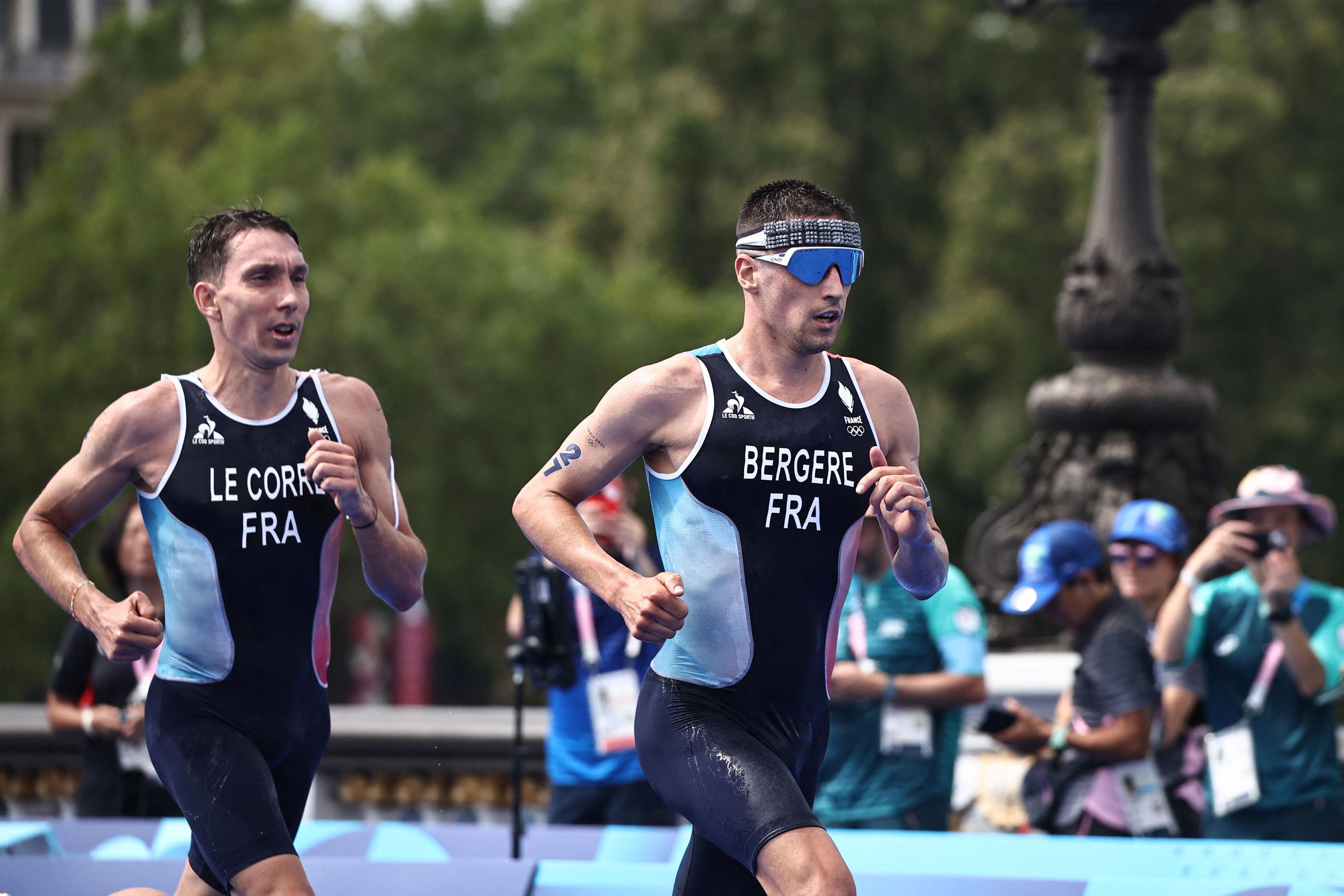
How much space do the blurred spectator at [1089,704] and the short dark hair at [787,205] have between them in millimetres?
2331

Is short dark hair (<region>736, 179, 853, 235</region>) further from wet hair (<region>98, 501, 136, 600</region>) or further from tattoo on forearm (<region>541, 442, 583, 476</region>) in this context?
wet hair (<region>98, 501, 136, 600</region>)

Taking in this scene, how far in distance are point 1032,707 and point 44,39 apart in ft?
164

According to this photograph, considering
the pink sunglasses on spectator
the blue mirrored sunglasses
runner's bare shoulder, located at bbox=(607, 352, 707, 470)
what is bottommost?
the pink sunglasses on spectator

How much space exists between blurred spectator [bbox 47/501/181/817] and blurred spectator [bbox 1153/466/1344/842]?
3.75 m

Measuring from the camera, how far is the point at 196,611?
5082mm

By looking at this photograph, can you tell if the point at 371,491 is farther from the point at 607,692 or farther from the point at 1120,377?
the point at 1120,377

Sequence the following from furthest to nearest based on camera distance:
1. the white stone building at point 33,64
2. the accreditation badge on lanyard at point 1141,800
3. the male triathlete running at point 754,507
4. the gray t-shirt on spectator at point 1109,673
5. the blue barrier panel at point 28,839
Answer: the white stone building at point 33,64 < the accreditation badge on lanyard at point 1141,800 < the gray t-shirt on spectator at point 1109,673 < the blue barrier panel at point 28,839 < the male triathlete running at point 754,507

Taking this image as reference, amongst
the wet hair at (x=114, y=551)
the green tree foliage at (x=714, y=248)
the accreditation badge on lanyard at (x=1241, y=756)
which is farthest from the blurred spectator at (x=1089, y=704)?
the green tree foliage at (x=714, y=248)

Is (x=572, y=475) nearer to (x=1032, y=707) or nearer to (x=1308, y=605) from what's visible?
(x=1308, y=605)

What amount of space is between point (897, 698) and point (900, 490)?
101 inches

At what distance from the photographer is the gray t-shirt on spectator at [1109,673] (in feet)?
21.9

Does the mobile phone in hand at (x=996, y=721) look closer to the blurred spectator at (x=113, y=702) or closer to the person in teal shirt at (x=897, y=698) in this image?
the person in teal shirt at (x=897, y=698)

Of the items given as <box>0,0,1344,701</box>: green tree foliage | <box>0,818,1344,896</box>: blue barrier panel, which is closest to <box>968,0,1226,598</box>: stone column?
<box>0,818,1344,896</box>: blue barrier panel

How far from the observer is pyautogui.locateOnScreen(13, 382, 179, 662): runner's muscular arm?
5121 millimetres
